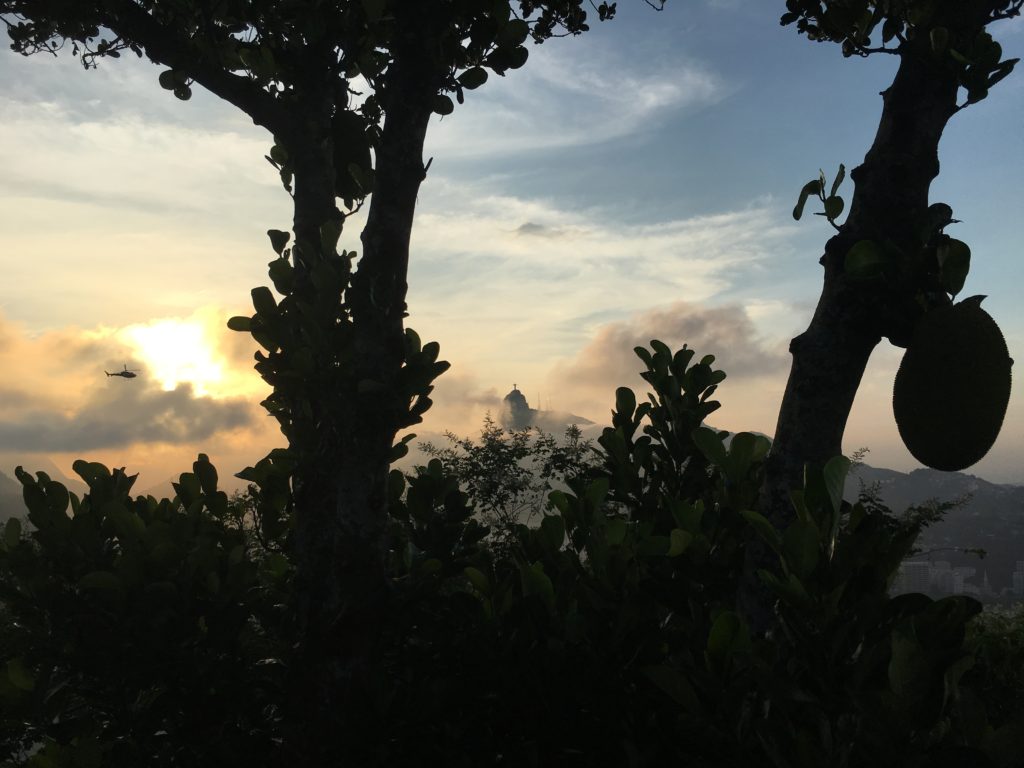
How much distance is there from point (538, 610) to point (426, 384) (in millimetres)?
1058

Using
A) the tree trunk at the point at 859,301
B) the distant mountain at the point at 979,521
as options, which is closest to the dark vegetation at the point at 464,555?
the tree trunk at the point at 859,301

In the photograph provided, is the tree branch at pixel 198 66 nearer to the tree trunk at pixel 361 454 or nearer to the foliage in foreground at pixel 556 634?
the tree trunk at pixel 361 454

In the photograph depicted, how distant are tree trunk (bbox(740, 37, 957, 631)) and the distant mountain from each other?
4768 inches

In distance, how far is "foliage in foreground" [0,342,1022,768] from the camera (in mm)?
1771

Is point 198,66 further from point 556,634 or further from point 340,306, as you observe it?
point 556,634

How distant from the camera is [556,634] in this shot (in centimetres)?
247

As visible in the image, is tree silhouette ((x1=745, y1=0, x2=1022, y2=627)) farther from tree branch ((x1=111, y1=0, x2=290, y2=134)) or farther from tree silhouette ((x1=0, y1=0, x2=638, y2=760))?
tree branch ((x1=111, y1=0, x2=290, y2=134))

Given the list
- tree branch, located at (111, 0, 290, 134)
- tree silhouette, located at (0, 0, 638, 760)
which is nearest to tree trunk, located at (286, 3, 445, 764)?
tree silhouette, located at (0, 0, 638, 760)

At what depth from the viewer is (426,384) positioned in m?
3.19

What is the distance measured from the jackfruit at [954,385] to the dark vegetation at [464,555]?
3 centimetres

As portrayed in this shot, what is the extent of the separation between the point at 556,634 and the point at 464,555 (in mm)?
956

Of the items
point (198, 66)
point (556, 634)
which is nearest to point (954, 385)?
point (556, 634)

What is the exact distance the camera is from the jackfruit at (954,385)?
2.47 m

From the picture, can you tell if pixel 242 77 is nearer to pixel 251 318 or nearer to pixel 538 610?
pixel 251 318
